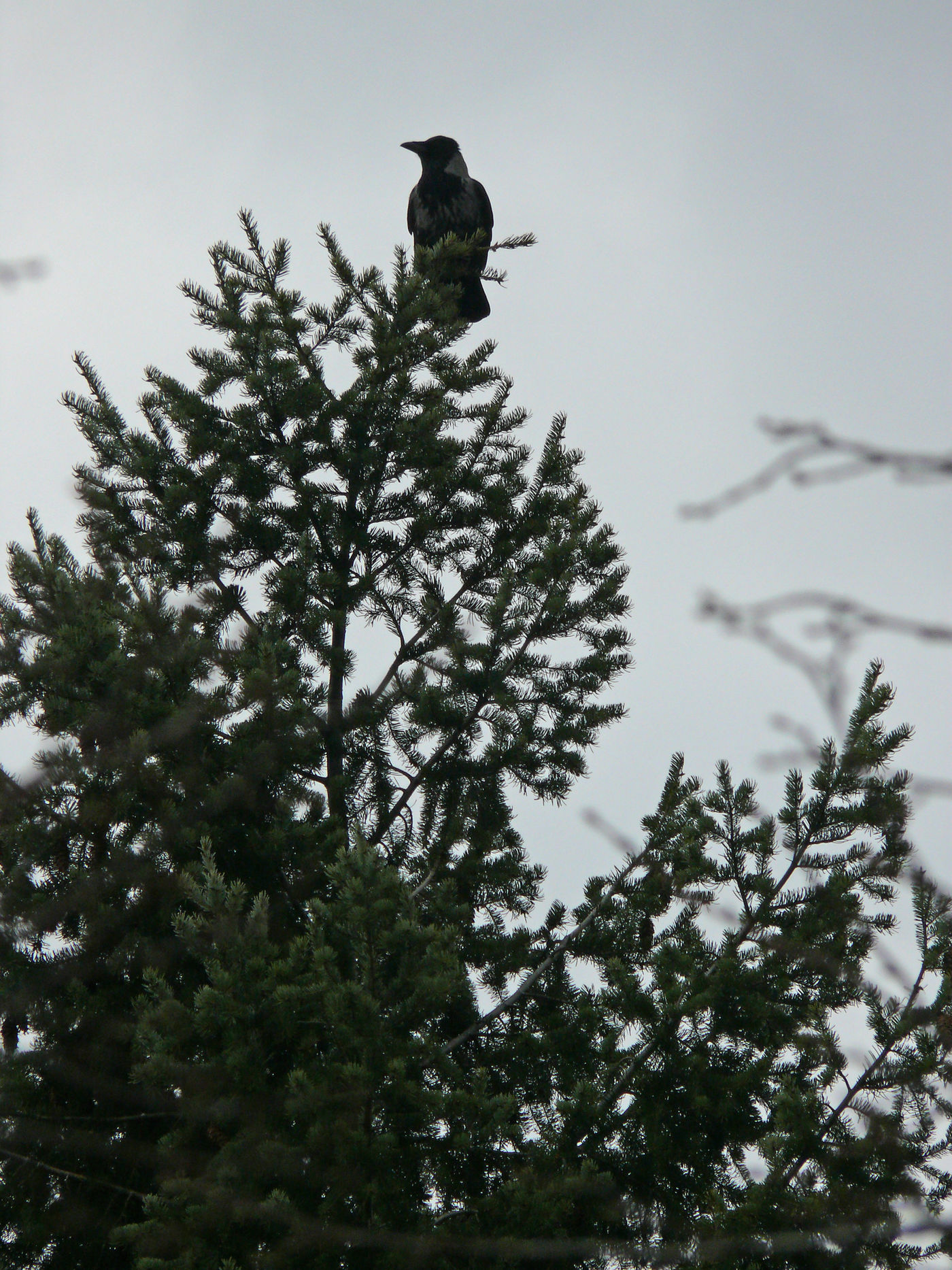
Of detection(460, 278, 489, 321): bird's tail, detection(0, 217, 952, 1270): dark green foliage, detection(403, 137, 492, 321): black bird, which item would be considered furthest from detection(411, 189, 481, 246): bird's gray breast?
detection(0, 217, 952, 1270): dark green foliage

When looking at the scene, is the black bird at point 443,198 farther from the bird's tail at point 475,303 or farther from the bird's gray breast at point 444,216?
the bird's tail at point 475,303

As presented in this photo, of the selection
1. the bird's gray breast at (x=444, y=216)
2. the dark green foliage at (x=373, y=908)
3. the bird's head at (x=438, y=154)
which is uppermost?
the bird's head at (x=438, y=154)

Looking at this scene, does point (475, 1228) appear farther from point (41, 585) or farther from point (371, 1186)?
point (41, 585)

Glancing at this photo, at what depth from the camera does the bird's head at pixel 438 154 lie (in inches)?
366

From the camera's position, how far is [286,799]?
190 inches

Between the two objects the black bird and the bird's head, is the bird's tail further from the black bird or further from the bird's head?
the bird's head

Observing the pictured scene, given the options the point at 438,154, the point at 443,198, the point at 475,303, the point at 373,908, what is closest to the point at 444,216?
the point at 443,198

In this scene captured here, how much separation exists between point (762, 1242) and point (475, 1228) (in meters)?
1.10

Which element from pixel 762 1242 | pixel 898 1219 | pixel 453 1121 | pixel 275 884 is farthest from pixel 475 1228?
pixel 898 1219

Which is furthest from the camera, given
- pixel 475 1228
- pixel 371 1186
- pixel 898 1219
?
pixel 475 1228

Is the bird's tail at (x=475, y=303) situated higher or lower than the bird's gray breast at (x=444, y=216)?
lower

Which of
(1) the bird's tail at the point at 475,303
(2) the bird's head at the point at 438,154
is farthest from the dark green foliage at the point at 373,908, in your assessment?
(2) the bird's head at the point at 438,154

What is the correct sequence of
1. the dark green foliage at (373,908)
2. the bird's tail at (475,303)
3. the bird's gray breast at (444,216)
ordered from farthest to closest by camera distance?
the bird's gray breast at (444,216) → the bird's tail at (475,303) → the dark green foliage at (373,908)

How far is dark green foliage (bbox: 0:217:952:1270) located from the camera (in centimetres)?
362
